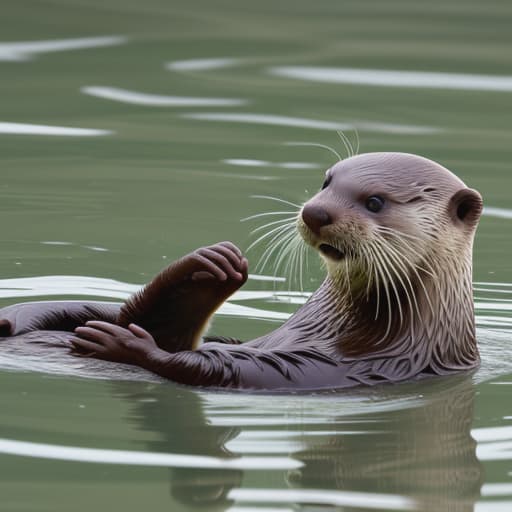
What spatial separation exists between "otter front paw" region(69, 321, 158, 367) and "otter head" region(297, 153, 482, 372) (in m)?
0.75

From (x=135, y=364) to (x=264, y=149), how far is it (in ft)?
17.9

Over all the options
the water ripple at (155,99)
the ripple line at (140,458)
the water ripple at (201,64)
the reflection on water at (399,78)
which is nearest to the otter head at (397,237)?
the ripple line at (140,458)

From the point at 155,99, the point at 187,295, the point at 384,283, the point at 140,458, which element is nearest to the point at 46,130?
the point at 155,99

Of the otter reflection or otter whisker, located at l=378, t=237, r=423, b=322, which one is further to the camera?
otter whisker, located at l=378, t=237, r=423, b=322

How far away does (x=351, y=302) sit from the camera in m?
6.49

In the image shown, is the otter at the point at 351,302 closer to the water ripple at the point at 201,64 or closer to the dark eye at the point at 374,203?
the dark eye at the point at 374,203

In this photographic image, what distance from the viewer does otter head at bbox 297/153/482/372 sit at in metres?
6.16

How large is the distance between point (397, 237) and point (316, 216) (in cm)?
38

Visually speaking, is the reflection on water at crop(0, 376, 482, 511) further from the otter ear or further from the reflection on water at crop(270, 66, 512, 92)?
the reflection on water at crop(270, 66, 512, 92)

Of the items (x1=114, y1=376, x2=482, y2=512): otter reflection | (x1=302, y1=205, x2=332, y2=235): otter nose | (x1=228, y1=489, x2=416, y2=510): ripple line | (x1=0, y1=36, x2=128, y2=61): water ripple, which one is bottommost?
(x1=114, y1=376, x2=482, y2=512): otter reflection

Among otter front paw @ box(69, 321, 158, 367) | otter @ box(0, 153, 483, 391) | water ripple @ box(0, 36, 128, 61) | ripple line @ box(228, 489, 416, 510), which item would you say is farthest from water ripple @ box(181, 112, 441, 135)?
ripple line @ box(228, 489, 416, 510)

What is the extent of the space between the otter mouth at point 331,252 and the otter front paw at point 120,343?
2.49 feet

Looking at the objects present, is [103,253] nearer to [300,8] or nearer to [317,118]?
[317,118]

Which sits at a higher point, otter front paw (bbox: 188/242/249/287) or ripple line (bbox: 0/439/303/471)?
otter front paw (bbox: 188/242/249/287)
